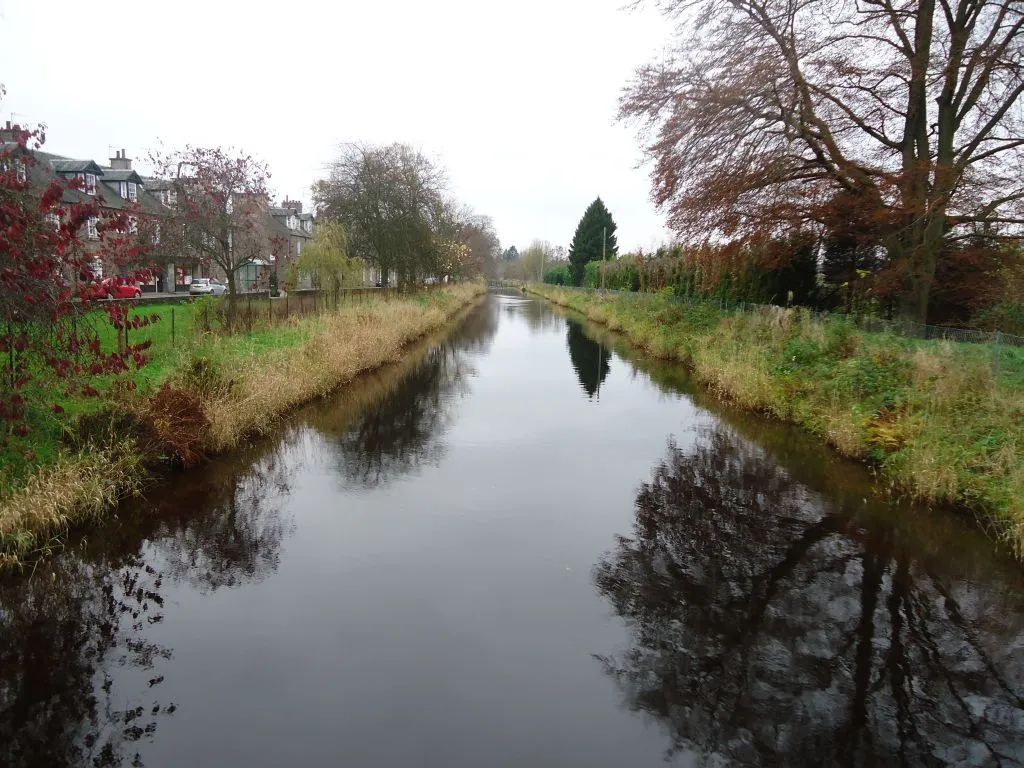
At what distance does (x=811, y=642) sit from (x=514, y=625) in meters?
2.14

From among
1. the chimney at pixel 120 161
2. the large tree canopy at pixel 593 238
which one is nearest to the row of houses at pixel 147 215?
the chimney at pixel 120 161

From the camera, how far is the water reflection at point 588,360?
16172 mm

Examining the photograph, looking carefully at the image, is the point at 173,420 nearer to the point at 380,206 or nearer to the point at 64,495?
the point at 64,495

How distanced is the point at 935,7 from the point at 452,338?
18284mm

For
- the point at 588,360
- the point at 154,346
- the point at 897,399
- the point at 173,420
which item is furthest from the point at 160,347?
the point at 897,399

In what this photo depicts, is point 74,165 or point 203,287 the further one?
point 203,287

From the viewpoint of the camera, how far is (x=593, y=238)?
70.4 metres

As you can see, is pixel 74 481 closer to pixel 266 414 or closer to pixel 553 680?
pixel 266 414

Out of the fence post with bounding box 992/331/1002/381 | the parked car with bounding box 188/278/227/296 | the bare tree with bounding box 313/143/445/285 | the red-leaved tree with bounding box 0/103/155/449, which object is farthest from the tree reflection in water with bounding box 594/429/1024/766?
the parked car with bounding box 188/278/227/296

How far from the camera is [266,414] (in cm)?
1028

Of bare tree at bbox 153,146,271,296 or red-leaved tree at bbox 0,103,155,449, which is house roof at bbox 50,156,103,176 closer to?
bare tree at bbox 153,146,271,296

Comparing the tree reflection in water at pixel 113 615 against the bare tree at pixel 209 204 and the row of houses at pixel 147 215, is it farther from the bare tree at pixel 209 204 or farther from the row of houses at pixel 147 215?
the bare tree at pixel 209 204

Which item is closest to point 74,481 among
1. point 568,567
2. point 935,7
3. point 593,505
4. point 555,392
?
point 568,567

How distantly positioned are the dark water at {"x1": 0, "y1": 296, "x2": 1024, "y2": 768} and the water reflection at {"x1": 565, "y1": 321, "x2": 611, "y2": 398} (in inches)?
290
